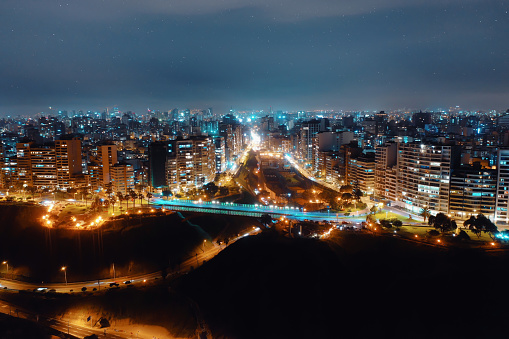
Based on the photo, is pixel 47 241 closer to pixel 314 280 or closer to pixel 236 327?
pixel 236 327

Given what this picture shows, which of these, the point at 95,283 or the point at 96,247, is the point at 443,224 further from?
the point at 96,247

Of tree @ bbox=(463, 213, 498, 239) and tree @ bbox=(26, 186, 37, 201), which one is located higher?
tree @ bbox=(26, 186, 37, 201)

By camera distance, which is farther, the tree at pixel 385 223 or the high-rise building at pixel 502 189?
the tree at pixel 385 223

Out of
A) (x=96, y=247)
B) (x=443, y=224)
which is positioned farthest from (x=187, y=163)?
(x=443, y=224)

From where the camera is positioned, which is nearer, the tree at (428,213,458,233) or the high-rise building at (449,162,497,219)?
the tree at (428,213,458,233)

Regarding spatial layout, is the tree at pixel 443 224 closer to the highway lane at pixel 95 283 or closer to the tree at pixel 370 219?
the tree at pixel 370 219

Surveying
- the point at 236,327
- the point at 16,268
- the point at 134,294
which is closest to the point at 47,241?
the point at 16,268

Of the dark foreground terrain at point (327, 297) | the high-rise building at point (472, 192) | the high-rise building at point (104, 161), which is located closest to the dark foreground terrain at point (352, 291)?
the dark foreground terrain at point (327, 297)

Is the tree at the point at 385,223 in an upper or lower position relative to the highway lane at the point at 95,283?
upper

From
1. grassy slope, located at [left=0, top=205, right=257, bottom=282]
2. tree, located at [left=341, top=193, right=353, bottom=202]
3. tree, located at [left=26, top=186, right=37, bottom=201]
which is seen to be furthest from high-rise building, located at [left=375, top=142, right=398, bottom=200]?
tree, located at [left=26, top=186, right=37, bottom=201]

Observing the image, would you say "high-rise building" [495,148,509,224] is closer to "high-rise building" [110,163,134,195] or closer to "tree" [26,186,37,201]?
"high-rise building" [110,163,134,195]
